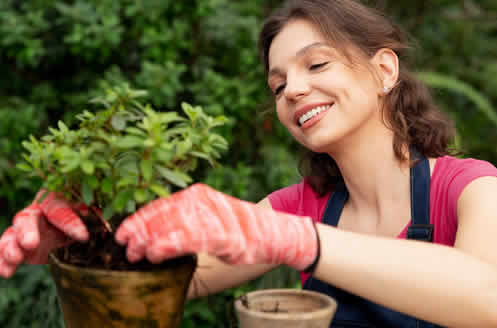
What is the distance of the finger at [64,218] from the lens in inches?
35.2

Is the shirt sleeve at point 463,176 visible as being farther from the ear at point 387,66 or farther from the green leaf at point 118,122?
the green leaf at point 118,122

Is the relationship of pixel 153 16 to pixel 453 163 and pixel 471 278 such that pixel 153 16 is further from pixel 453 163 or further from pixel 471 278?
pixel 471 278

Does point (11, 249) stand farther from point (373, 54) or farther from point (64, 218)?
point (373, 54)

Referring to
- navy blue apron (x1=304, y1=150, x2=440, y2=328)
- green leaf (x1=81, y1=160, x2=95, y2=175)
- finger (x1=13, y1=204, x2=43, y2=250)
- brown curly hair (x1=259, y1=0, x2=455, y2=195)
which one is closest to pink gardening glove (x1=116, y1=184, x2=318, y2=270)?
green leaf (x1=81, y1=160, x2=95, y2=175)

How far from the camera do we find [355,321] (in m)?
1.25

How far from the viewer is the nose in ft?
4.22

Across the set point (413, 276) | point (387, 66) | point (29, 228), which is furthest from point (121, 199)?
point (387, 66)

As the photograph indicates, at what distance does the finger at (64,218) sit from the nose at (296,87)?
2.13 feet

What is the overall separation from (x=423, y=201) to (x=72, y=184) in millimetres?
911

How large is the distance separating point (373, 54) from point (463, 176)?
455mm

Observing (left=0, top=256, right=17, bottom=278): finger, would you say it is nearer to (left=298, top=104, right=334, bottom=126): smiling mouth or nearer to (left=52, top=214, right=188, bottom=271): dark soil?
(left=52, top=214, right=188, bottom=271): dark soil

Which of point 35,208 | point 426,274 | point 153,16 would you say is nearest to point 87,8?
point 153,16

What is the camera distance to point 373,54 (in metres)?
1.44

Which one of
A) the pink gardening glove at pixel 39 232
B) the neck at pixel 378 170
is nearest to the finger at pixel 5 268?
the pink gardening glove at pixel 39 232
